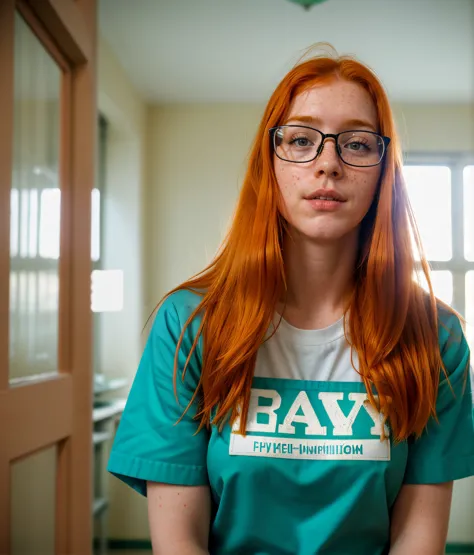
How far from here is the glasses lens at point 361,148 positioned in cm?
102

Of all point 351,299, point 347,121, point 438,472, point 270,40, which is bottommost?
point 438,472

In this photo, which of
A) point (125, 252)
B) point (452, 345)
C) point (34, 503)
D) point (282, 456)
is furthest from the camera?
point (125, 252)

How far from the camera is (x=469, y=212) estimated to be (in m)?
4.74

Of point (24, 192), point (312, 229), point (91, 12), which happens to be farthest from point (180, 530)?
point (91, 12)

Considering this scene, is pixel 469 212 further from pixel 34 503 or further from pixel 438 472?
pixel 438 472

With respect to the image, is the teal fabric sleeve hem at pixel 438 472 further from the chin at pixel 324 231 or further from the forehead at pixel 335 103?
the forehead at pixel 335 103

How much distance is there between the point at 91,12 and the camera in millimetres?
1889

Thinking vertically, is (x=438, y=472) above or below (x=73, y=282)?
below

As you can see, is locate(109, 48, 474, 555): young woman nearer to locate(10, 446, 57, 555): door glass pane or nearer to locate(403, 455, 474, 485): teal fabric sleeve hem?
locate(403, 455, 474, 485): teal fabric sleeve hem

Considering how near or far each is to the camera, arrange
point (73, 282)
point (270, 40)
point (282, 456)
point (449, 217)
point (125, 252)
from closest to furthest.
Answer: point (282, 456)
point (73, 282)
point (270, 40)
point (125, 252)
point (449, 217)

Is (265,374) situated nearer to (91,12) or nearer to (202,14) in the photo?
(91,12)

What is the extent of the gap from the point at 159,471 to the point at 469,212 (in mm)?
4179

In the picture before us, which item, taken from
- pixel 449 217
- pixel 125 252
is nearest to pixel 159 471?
pixel 125 252

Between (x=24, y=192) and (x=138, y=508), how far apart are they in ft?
10.1
